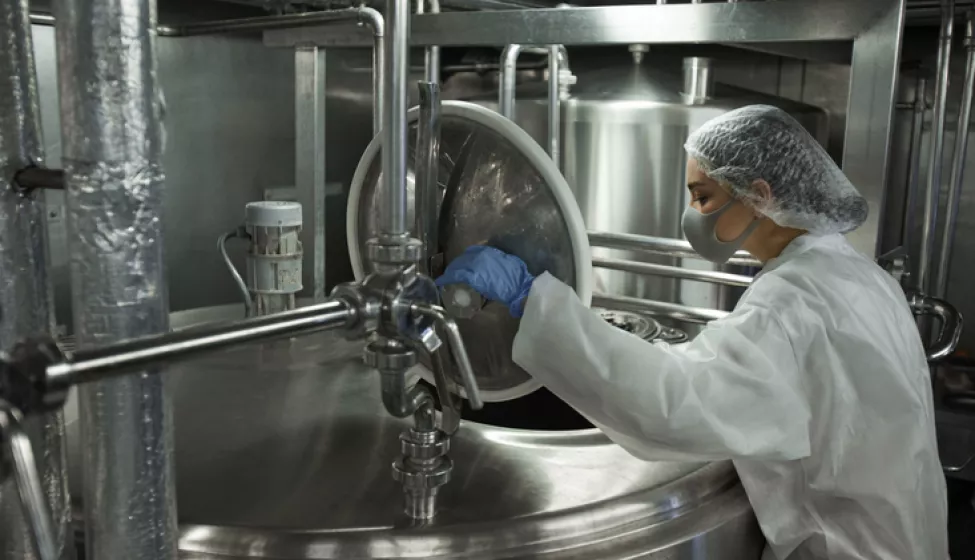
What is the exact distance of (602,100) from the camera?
2.14 m

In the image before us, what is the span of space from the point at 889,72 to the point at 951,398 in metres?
1.25

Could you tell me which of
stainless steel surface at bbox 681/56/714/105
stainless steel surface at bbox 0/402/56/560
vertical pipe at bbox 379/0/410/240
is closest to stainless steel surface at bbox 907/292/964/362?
stainless steel surface at bbox 681/56/714/105

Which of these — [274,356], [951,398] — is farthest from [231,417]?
[951,398]

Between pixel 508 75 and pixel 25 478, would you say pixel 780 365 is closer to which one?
pixel 25 478

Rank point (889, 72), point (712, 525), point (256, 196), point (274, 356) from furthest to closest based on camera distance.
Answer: point (256, 196), point (274, 356), point (889, 72), point (712, 525)

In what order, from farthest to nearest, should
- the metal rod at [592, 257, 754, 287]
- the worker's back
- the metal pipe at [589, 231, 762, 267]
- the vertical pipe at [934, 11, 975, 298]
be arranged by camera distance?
the vertical pipe at [934, 11, 975, 298] < the metal rod at [592, 257, 754, 287] < the metal pipe at [589, 231, 762, 267] < the worker's back

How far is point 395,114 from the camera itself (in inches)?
33.7

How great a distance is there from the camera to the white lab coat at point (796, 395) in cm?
104

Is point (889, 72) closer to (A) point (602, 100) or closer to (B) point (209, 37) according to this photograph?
(A) point (602, 100)

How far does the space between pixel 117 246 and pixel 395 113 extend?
0.30m

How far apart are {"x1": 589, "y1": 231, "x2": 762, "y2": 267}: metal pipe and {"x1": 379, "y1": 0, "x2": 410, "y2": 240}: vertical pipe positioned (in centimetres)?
78

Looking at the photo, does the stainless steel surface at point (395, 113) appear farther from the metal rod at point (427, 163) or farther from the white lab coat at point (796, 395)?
the white lab coat at point (796, 395)

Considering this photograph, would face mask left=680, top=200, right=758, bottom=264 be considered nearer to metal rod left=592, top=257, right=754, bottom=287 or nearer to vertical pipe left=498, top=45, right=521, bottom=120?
metal rod left=592, top=257, right=754, bottom=287

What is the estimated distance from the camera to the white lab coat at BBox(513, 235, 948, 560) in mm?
1044
